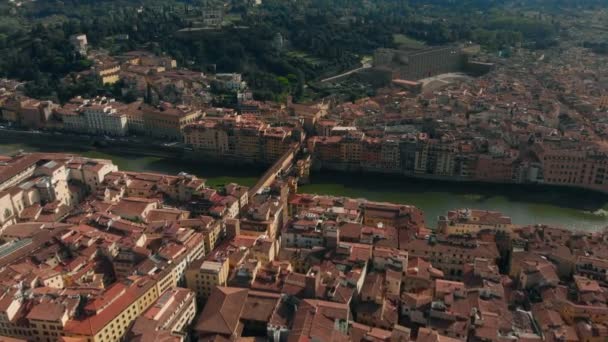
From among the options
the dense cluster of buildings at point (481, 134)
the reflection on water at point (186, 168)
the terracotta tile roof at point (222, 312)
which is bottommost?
the reflection on water at point (186, 168)

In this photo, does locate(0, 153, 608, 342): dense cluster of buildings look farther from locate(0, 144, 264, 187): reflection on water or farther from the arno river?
locate(0, 144, 264, 187): reflection on water

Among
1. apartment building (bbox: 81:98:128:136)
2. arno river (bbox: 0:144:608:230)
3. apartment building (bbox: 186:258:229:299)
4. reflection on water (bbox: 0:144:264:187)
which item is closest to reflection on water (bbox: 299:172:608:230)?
arno river (bbox: 0:144:608:230)

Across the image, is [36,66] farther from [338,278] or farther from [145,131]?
[338,278]

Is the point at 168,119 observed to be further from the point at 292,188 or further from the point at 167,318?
the point at 167,318

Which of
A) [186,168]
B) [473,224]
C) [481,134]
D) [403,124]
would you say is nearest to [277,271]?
[473,224]

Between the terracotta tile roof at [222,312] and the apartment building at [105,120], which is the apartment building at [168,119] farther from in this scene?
the terracotta tile roof at [222,312]

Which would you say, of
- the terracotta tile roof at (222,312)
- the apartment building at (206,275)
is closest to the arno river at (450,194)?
the apartment building at (206,275)
